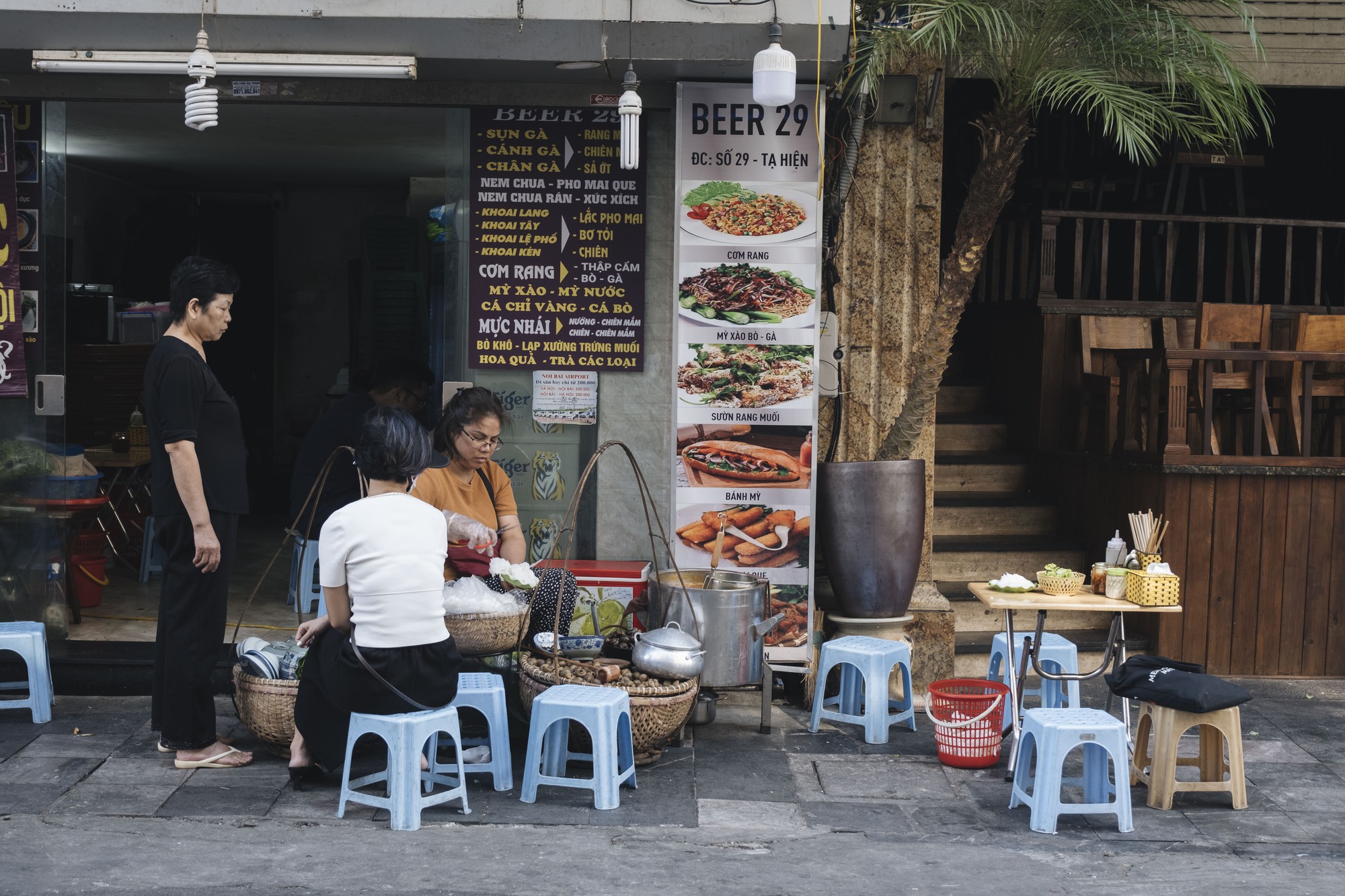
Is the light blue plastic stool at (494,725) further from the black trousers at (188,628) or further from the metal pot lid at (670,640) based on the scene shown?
the black trousers at (188,628)

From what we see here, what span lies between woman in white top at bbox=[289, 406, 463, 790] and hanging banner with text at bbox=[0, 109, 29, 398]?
9.61 ft

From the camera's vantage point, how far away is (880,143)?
6.88 meters

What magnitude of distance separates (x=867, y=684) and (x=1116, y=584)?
127 cm

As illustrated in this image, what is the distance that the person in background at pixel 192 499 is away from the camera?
204 inches

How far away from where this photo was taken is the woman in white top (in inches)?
182

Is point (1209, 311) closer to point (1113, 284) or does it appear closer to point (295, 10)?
point (1113, 284)

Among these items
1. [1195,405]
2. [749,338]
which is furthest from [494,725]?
[1195,405]

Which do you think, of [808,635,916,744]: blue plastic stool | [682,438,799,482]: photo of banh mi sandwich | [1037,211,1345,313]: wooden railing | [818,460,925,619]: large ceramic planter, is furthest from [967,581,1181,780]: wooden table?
[1037,211,1345,313]: wooden railing

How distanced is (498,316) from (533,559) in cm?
129

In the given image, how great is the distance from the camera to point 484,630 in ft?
17.3

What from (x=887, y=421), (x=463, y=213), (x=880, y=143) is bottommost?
(x=887, y=421)

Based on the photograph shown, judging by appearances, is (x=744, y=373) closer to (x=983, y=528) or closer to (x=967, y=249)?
(x=967, y=249)

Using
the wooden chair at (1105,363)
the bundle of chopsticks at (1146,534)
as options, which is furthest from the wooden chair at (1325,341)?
the bundle of chopsticks at (1146,534)

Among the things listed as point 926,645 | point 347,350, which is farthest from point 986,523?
point 347,350
